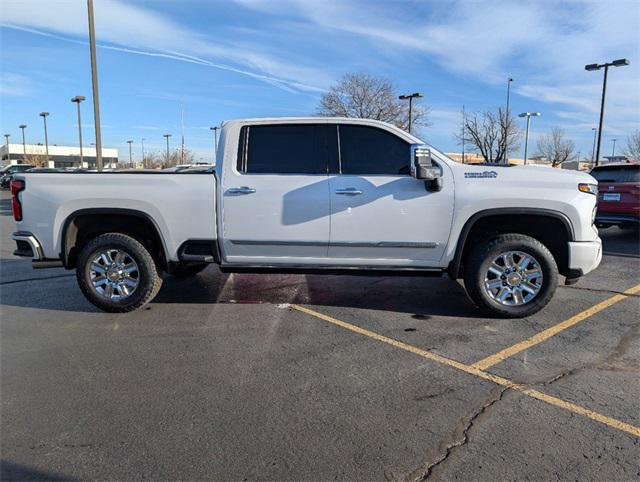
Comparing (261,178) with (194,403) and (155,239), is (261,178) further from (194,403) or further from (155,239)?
(194,403)

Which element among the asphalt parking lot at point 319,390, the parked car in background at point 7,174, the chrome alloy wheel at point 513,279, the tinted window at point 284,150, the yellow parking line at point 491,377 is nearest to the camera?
the asphalt parking lot at point 319,390

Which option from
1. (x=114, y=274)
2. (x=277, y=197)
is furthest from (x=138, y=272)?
(x=277, y=197)

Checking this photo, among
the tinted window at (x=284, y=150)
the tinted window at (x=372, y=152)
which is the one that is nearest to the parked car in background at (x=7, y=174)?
the tinted window at (x=284, y=150)

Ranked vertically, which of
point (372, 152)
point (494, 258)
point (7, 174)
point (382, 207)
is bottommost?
point (494, 258)

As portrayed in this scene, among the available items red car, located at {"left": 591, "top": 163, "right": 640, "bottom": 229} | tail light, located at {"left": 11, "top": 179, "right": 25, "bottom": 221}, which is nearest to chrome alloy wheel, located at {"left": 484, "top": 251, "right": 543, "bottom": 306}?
tail light, located at {"left": 11, "top": 179, "right": 25, "bottom": 221}

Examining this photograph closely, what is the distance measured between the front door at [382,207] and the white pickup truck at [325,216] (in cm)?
1

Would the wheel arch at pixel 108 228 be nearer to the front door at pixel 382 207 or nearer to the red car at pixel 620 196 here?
the front door at pixel 382 207

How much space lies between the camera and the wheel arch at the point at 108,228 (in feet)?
16.4

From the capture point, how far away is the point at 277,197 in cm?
487

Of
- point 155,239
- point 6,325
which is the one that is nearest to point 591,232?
point 155,239

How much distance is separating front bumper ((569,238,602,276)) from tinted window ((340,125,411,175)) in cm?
184

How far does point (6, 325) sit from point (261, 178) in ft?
9.88

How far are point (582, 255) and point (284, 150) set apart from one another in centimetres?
322

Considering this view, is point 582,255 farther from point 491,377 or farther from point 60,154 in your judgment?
point 60,154
